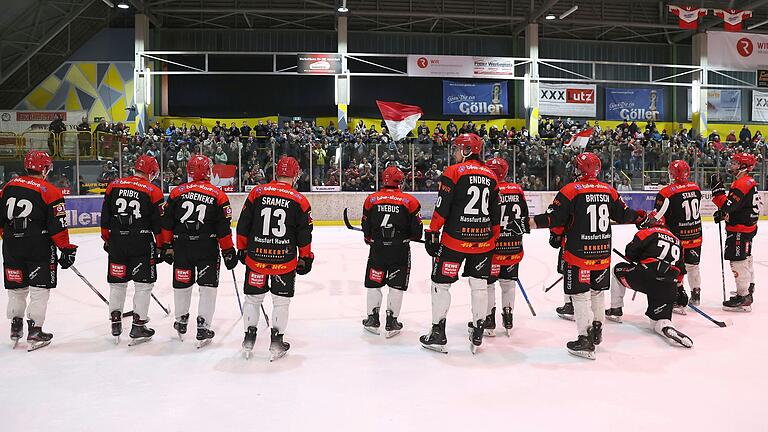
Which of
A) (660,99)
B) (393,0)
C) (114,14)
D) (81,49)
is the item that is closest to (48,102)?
(81,49)

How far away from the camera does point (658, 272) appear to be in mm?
5457

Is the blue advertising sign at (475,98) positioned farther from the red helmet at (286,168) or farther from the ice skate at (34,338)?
the ice skate at (34,338)

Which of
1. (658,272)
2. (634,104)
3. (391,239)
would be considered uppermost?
(634,104)

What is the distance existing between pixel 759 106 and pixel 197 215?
30.7 m

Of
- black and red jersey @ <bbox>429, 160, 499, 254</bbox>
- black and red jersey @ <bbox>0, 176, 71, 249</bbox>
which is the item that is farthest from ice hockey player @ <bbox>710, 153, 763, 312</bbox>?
black and red jersey @ <bbox>0, 176, 71, 249</bbox>

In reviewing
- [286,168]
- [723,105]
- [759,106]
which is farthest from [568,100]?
[286,168]

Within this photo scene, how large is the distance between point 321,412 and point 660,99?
2870 cm

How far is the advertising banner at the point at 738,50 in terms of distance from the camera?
68.8ft

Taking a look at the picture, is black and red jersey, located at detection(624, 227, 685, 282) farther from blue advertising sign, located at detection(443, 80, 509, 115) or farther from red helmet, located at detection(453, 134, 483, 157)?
blue advertising sign, located at detection(443, 80, 509, 115)

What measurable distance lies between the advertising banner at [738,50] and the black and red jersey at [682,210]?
58.0ft

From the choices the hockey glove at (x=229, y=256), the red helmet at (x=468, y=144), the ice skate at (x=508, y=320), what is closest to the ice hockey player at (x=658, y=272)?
the ice skate at (x=508, y=320)

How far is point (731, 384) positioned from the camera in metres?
4.29

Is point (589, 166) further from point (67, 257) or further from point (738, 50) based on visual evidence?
point (738, 50)

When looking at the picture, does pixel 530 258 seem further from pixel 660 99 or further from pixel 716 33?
pixel 660 99
